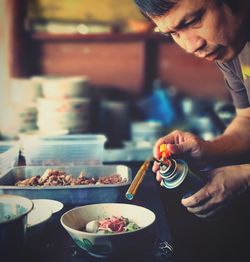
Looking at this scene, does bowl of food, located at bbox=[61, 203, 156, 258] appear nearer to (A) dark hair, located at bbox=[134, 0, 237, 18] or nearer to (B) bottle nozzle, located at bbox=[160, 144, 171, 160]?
(B) bottle nozzle, located at bbox=[160, 144, 171, 160]

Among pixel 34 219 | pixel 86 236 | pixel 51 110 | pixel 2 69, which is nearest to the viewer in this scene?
pixel 86 236

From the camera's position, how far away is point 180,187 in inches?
65.9

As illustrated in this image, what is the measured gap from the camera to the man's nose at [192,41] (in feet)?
5.97

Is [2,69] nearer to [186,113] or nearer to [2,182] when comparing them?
[186,113]

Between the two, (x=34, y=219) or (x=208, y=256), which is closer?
(x=34, y=219)

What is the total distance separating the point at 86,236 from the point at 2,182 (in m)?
0.80

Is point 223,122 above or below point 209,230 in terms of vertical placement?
above

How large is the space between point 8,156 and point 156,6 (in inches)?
45.3

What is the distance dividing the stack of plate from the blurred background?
0.73 meters

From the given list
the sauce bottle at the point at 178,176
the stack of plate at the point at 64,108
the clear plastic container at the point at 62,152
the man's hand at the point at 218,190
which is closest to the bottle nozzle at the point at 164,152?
the sauce bottle at the point at 178,176

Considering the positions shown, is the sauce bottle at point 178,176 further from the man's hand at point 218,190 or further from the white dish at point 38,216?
the white dish at point 38,216

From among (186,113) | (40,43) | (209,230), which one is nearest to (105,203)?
(209,230)

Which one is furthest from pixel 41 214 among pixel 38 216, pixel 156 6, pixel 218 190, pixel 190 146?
pixel 156 6

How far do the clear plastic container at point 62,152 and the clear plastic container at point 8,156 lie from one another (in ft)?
0.32
